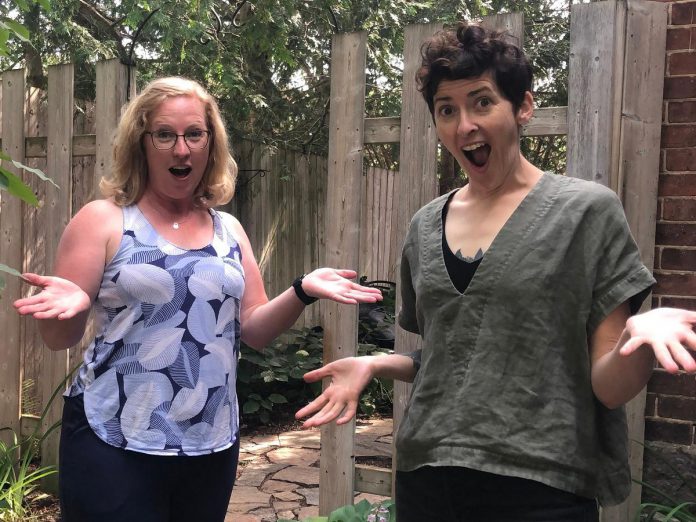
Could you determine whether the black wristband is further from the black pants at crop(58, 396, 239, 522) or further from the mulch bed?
the mulch bed

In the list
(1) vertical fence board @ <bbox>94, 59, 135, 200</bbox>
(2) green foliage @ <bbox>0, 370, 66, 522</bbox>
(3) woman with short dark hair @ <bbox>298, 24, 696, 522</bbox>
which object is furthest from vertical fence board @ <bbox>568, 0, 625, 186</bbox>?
(2) green foliage @ <bbox>0, 370, 66, 522</bbox>

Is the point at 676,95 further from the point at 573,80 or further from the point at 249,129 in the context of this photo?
the point at 249,129

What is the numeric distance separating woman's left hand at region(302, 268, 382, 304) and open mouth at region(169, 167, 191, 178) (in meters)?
0.44

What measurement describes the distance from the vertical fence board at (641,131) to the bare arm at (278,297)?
1.25 metres

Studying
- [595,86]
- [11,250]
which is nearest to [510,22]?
[595,86]

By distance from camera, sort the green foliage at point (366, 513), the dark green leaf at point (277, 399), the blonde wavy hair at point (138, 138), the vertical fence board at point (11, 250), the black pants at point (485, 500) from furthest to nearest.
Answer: the dark green leaf at point (277, 399)
the vertical fence board at point (11, 250)
the green foliage at point (366, 513)
the blonde wavy hair at point (138, 138)
the black pants at point (485, 500)

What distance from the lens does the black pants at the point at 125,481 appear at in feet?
6.09

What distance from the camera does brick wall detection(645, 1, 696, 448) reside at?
2.80m

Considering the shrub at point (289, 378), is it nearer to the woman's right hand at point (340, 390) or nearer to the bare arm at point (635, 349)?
the woman's right hand at point (340, 390)

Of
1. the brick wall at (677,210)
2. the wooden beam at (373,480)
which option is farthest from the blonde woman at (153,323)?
the brick wall at (677,210)

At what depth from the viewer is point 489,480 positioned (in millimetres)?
1368

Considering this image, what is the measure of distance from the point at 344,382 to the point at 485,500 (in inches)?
14.3

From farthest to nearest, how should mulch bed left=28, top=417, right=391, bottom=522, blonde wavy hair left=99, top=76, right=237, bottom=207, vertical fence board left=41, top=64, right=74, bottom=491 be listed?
1. vertical fence board left=41, top=64, right=74, bottom=491
2. mulch bed left=28, top=417, right=391, bottom=522
3. blonde wavy hair left=99, top=76, right=237, bottom=207

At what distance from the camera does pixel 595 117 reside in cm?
272
